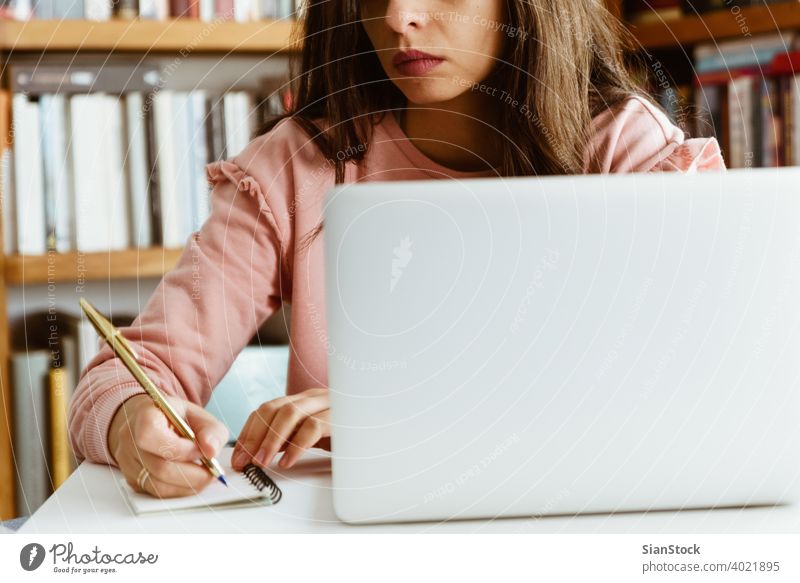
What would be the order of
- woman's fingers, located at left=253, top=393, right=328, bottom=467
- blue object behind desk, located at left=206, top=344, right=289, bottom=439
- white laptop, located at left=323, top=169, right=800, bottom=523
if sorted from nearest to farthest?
white laptop, located at left=323, top=169, right=800, bottom=523, woman's fingers, located at left=253, top=393, right=328, bottom=467, blue object behind desk, located at left=206, top=344, right=289, bottom=439

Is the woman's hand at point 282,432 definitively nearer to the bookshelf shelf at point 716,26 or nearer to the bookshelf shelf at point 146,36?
the bookshelf shelf at point 146,36

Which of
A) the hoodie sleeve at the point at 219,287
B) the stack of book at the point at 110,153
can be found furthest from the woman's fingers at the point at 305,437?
the stack of book at the point at 110,153

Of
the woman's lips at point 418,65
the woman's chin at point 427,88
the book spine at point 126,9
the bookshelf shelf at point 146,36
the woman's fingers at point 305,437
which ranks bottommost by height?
the woman's fingers at point 305,437

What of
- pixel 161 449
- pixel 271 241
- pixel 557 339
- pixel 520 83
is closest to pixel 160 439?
pixel 161 449

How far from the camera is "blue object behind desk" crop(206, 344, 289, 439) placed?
3.43 feet

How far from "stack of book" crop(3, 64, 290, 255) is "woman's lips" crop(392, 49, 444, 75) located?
41 cm

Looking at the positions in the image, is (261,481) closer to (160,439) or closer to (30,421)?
(160,439)

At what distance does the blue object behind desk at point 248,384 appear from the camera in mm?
1045

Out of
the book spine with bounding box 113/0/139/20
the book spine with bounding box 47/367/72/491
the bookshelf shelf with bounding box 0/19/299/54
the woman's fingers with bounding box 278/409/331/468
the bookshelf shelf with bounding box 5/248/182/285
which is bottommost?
the book spine with bounding box 47/367/72/491

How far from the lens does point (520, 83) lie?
2.50ft

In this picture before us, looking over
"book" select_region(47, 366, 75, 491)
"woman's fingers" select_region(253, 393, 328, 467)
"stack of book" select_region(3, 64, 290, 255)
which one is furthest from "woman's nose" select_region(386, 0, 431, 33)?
"book" select_region(47, 366, 75, 491)

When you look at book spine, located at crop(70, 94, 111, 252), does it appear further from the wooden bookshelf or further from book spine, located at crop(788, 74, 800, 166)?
book spine, located at crop(788, 74, 800, 166)

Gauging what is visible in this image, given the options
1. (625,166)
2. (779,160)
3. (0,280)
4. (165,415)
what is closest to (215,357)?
(165,415)

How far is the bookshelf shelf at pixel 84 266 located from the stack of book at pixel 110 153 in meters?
0.01
